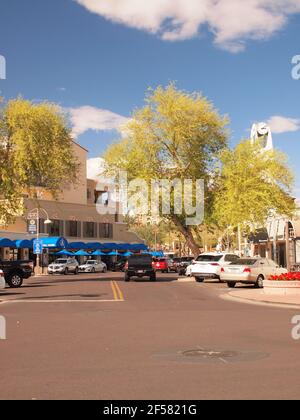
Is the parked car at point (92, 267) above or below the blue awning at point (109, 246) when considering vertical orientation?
below

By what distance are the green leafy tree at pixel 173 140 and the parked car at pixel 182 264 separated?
392 inches

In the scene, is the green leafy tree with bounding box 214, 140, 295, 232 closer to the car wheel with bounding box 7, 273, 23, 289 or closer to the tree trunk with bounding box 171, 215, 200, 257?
the tree trunk with bounding box 171, 215, 200, 257

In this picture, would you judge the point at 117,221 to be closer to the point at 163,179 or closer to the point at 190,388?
the point at 163,179

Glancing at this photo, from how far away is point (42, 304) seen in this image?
20094 mm

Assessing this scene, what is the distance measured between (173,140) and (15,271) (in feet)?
49.1

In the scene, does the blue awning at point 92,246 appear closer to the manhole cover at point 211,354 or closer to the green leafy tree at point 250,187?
the green leafy tree at point 250,187

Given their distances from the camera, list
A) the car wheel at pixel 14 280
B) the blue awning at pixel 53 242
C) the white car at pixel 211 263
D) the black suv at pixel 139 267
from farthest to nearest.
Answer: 1. the blue awning at pixel 53 242
2. the black suv at pixel 139 267
3. the white car at pixel 211 263
4. the car wheel at pixel 14 280

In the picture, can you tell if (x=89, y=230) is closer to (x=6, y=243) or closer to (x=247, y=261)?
(x=6, y=243)

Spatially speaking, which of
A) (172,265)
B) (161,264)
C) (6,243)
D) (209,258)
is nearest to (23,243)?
(6,243)

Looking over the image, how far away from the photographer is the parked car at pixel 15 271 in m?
30.1

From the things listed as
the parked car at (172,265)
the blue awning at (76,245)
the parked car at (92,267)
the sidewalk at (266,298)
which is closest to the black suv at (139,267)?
the sidewalk at (266,298)

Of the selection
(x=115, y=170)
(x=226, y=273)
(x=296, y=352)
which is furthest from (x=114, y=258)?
(x=296, y=352)

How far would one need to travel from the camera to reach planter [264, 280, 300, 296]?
22.6 meters

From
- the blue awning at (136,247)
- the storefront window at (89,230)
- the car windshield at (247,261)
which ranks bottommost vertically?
the car windshield at (247,261)
